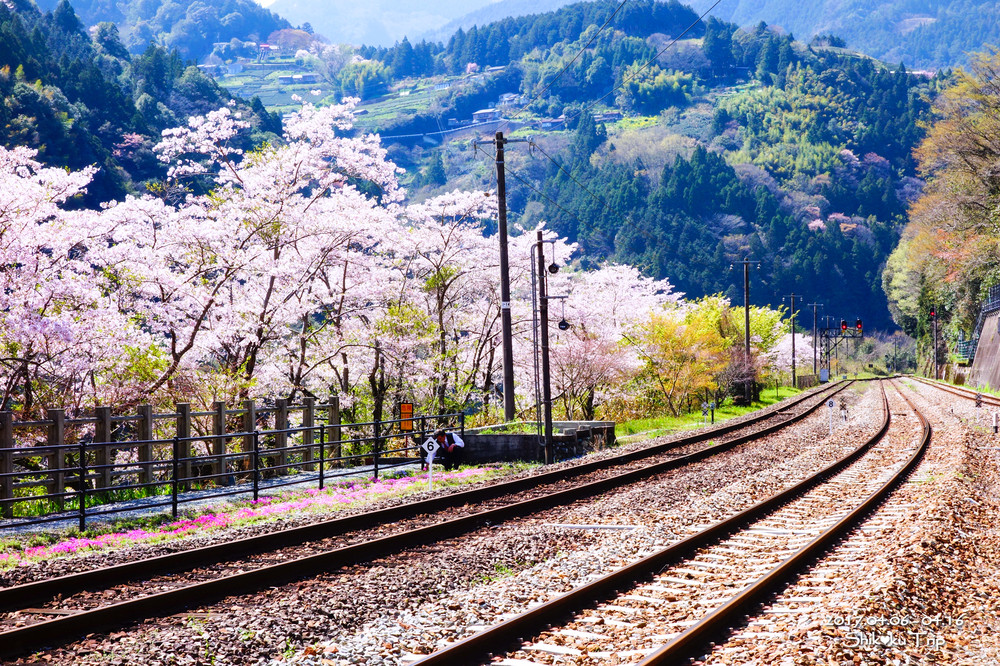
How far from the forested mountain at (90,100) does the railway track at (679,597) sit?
3856 centimetres

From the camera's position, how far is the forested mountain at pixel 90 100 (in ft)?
218

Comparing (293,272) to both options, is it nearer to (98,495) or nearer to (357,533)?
(98,495)

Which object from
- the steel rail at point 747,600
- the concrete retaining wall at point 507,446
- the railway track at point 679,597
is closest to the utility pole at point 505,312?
the concrete retaining wall at point 507,446

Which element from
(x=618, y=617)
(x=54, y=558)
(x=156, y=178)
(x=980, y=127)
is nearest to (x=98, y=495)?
(x=54, y=558)

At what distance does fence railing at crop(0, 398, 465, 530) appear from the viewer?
12.2 meters

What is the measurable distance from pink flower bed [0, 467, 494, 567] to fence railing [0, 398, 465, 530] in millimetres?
508

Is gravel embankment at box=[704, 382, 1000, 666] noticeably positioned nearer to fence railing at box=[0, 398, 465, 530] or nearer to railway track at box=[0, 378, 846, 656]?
railway track at box=[0, 378, 846, 656]

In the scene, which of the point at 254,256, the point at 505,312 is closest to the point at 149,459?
the point at 254,256

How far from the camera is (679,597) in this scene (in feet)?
25.4

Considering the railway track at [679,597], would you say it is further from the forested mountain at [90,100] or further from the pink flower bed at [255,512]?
the forested mountain at [90,100]

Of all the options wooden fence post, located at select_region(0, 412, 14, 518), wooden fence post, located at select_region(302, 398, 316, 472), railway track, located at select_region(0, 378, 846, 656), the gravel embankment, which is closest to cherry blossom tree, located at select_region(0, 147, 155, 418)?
wooden fence post, located at select_region(0, 412, 14, 518)

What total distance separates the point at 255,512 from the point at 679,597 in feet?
24.7

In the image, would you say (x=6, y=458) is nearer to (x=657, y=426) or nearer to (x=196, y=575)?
(x=196, y=575)

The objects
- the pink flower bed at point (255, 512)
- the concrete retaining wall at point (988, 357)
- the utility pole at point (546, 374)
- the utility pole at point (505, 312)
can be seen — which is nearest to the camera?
the pink flower bed at point (255, 512)
